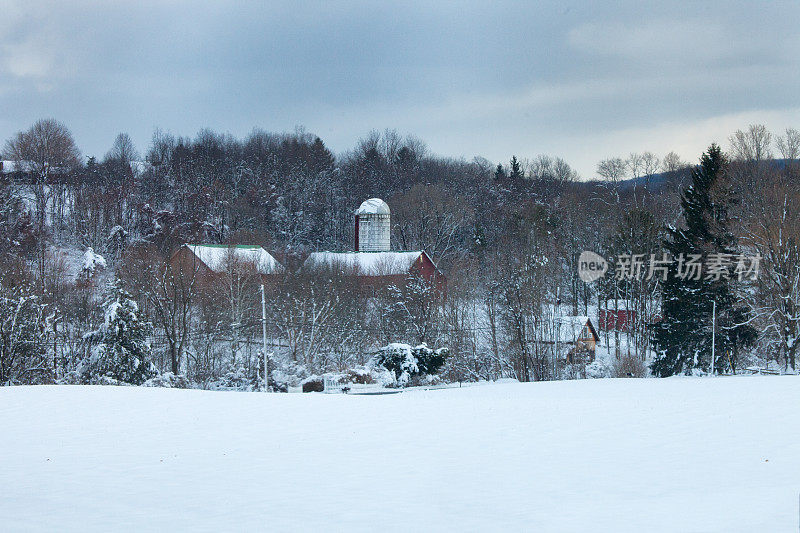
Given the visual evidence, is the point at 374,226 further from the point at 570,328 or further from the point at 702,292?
the point at 702,292

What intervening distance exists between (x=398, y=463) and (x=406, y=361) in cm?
1876

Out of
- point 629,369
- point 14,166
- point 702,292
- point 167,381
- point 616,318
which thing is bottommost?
point 629,369

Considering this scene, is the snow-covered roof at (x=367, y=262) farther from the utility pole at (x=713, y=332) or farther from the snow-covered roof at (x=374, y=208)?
the utility pole at (x=713, y=332)

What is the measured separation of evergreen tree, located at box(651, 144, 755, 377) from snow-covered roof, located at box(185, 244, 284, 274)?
80.2ft

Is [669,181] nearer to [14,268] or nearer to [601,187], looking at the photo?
[601,187]

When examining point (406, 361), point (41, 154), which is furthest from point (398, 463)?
point (41, 154)

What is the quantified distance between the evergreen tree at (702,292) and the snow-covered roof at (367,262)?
60.6 feet

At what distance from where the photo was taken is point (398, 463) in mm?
12680

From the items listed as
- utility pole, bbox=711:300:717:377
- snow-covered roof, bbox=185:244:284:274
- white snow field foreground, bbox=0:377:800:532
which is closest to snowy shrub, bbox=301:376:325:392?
white snow field foreground, bbox=0:377:800:532

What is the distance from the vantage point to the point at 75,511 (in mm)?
9680

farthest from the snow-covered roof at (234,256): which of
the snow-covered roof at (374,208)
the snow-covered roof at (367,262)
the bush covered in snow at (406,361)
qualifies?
the bush covered in snow at (406,361)

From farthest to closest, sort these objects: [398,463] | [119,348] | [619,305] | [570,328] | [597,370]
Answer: [619,305] < [570,328] < [597,370] < [119,348] < [398,463]

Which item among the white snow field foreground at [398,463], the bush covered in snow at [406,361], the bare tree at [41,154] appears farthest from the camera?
the bare tree at [41,154]

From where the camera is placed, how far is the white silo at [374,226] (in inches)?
2192
